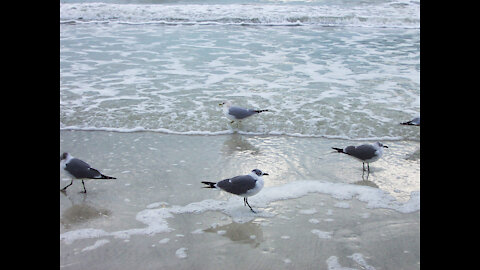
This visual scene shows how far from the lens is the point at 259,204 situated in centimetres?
327

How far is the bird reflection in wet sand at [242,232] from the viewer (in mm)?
2750

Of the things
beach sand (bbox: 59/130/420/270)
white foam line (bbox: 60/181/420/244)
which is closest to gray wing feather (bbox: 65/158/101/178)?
beach sand (bbox: 59/130/420/270)

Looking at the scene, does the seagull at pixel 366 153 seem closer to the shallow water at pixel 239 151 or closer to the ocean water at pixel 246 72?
the shallow water at pixel 239 151

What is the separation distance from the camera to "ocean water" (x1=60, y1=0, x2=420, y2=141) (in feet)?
17.0

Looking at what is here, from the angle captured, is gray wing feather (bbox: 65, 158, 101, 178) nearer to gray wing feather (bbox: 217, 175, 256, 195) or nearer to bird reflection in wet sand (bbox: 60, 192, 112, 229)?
bird reflection in wet sand (bbox: 60, 192, 112, 229)

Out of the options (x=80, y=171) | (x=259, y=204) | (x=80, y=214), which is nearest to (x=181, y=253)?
(x=259, y=204)

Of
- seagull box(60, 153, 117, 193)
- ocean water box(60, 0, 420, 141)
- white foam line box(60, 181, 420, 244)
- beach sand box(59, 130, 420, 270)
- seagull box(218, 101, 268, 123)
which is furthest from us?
ocean water box(60, 0, 420, 141)

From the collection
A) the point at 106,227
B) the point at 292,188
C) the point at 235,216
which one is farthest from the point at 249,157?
the point at 106,227

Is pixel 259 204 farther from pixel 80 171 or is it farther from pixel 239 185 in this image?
pixel 80 171

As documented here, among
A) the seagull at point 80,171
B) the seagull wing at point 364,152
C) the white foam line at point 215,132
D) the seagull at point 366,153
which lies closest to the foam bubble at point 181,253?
the seagull at point 80,171

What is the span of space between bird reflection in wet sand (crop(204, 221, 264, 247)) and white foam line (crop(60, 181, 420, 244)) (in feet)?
0.26

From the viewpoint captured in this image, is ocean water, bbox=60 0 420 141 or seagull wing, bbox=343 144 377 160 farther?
ocean water, bbox=60 0 420 141

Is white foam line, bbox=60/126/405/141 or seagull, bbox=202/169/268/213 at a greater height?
white foam line, bbox=60/126/405/141

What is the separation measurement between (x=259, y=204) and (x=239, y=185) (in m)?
0.29
